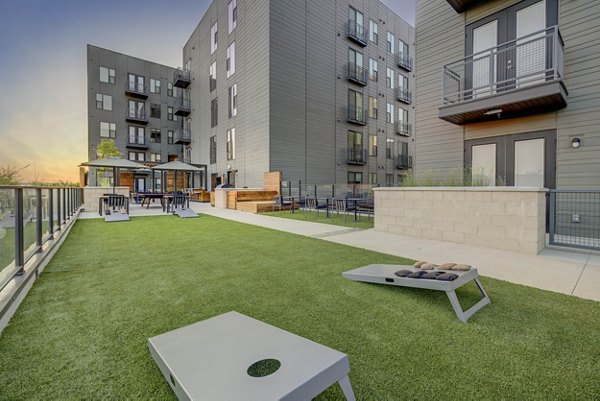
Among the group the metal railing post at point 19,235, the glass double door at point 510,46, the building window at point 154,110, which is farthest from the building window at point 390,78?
the metal railing post at point 19,235

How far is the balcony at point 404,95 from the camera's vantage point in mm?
23069

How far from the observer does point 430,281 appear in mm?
2551

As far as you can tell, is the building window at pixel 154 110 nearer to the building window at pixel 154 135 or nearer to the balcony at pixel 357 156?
the building window at pixel 154 135

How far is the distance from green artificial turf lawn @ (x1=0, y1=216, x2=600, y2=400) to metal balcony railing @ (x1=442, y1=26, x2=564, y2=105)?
6.33 m

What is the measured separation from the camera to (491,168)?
8.17 m

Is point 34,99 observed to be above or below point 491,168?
above

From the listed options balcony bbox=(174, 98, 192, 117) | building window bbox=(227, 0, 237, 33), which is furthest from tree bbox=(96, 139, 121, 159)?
building window bbox=(227, 0, 237, 33)

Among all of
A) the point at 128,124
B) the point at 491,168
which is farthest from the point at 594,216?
the point at 128,124

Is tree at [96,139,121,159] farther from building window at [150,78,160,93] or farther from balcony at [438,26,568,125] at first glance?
balcony at [438,26,568,125]

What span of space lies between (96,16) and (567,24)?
21.3 meters

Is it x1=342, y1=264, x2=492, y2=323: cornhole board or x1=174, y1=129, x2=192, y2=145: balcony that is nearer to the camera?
x1=342, y1=264, x2=492, y2=323: cornhole board

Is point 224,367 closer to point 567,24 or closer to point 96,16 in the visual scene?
point 567,24

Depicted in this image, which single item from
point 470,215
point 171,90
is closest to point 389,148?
point 470,215

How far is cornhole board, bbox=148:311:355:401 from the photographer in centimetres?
120
